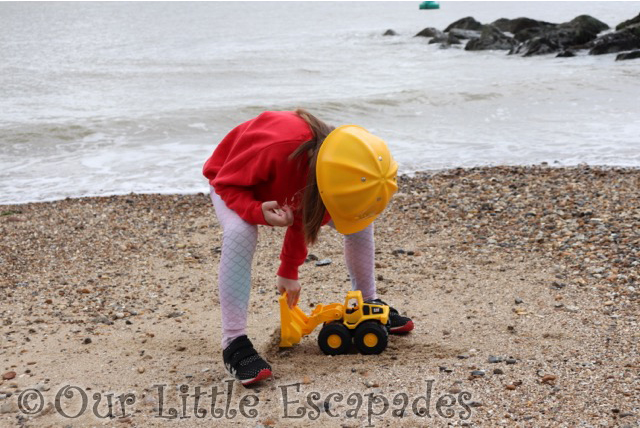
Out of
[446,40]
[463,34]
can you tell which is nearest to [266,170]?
[446,40]

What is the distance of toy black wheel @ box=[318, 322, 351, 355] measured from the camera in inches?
122

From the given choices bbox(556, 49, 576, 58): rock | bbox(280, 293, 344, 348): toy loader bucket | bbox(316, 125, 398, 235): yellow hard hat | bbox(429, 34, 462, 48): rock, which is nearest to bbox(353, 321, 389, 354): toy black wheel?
bbox(280, 293, 344, 348): toy loader bucket

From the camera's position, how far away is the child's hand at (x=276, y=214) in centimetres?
269

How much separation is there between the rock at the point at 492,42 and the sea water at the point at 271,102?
0.65m

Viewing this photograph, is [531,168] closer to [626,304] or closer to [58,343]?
[626,304]

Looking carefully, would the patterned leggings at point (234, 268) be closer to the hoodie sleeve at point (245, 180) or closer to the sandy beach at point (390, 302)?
the hoodie sleeve at point (245, 180)

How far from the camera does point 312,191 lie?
2.69 m

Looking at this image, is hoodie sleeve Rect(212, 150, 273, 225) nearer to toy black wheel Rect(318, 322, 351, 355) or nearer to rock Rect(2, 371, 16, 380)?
toy black wheel Rect(318, 322, 351, 355)

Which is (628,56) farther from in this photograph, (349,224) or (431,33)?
(349,224)

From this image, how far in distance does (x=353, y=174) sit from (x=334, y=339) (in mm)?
906

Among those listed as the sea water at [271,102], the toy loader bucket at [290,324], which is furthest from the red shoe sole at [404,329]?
the sea water at [271,102]

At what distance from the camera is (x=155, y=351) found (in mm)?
3336

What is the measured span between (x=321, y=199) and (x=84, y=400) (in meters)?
1.23


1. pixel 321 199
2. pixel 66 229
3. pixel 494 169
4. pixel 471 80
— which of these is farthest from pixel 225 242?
pixel 471 80
